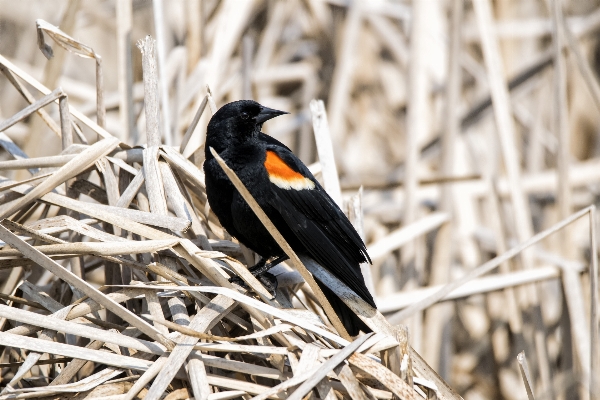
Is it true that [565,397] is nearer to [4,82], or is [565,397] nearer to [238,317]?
[238,317]

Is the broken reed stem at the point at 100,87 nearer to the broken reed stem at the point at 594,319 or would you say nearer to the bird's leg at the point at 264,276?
the bird's leg at the point at 264,276

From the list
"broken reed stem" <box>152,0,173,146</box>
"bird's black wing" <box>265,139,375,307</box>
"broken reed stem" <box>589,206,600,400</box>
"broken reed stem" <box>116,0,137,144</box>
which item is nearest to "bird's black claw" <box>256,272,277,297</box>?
"bird's black wing" <box>265,139,375,307</box>

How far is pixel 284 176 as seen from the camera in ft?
6.72

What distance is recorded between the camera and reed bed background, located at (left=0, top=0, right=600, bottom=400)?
1.54 meters

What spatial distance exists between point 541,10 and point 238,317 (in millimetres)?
3763

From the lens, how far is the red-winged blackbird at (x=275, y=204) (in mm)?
1926

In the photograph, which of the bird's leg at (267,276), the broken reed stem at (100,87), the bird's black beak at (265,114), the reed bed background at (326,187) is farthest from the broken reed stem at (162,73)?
the bird's leg at (267,276)

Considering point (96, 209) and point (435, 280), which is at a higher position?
point (96, 209)

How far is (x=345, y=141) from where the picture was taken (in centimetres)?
429

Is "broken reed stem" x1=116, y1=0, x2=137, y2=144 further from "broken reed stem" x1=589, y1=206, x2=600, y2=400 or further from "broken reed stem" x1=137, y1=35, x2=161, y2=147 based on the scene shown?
"broken reed stem" x1=589, y1=206, x2=600, y2=400

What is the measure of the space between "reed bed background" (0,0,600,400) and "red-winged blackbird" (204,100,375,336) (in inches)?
2.8

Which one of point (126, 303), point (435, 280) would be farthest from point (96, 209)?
point (435, 280)

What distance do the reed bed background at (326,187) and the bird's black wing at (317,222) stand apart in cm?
10

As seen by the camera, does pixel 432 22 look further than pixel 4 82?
No
